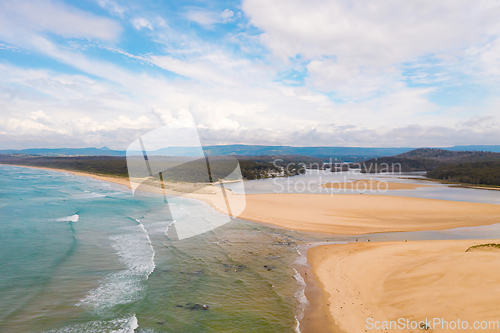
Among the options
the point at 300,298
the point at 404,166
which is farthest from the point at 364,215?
the point at 404,166

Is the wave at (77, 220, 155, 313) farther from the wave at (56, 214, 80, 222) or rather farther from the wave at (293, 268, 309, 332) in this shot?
the wave at (56, 214, 80, 222)

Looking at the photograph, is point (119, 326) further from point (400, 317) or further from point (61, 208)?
point (61, 208)

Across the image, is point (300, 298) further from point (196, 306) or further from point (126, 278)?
point (126, 278)

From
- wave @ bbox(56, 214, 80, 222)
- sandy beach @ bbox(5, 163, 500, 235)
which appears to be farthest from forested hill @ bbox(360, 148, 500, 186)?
wave @ bbox(56, 214, 80, 222)

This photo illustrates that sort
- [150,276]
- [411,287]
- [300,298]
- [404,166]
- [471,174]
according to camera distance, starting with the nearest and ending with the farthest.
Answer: [411,287]
[300,298]
[150,276]
[471,174]
[404,166]

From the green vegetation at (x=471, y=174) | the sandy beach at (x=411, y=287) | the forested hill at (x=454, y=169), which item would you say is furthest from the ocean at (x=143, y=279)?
the forested hill at (x=454, y=169)

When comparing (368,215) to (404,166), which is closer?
(368,215)

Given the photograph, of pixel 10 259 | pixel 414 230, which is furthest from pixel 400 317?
pixel 10 259
